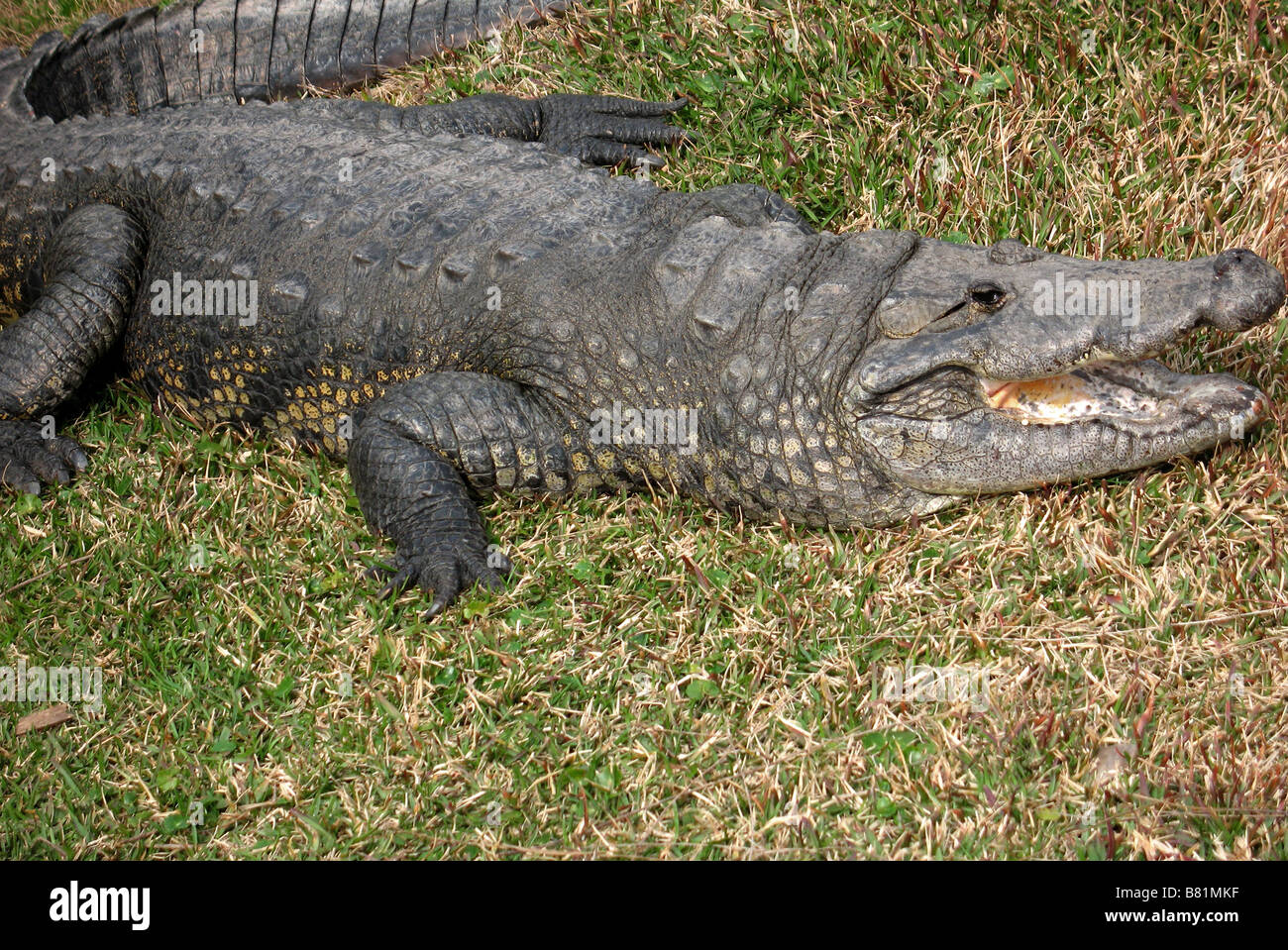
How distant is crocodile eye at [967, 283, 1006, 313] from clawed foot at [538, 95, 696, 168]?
2.30 m

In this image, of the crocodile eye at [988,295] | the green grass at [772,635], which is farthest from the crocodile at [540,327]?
the green grass at [772,635]

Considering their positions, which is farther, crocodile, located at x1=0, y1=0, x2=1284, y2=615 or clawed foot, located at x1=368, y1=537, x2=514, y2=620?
clawed foot, located at x1=368, y1=537, x2=514, y2=620

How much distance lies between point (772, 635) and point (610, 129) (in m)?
2.99

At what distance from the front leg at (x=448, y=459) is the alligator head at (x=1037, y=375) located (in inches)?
43.6

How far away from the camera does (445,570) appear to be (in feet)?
12.6

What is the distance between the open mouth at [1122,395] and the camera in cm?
349

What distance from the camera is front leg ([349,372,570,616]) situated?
397 centimetres

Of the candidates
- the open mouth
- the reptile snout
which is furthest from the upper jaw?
the open mouth

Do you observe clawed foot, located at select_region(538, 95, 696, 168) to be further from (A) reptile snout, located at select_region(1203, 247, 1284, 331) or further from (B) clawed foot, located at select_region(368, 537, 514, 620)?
(A) reptile snout, located at select_region(1203, 247, 1284, 331)

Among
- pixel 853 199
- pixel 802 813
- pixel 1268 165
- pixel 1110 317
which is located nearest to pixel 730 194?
pixel 853 199

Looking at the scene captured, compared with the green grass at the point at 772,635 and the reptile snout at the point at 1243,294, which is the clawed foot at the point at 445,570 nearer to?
the green grass at the point at 772,635

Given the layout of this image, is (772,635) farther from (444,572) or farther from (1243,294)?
(1243,294)

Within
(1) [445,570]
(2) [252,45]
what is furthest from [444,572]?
(2) [252,45]

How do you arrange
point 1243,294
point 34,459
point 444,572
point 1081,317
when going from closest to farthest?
point 1243,294 < point 1081,317 < point 444,572 < point 34,459
